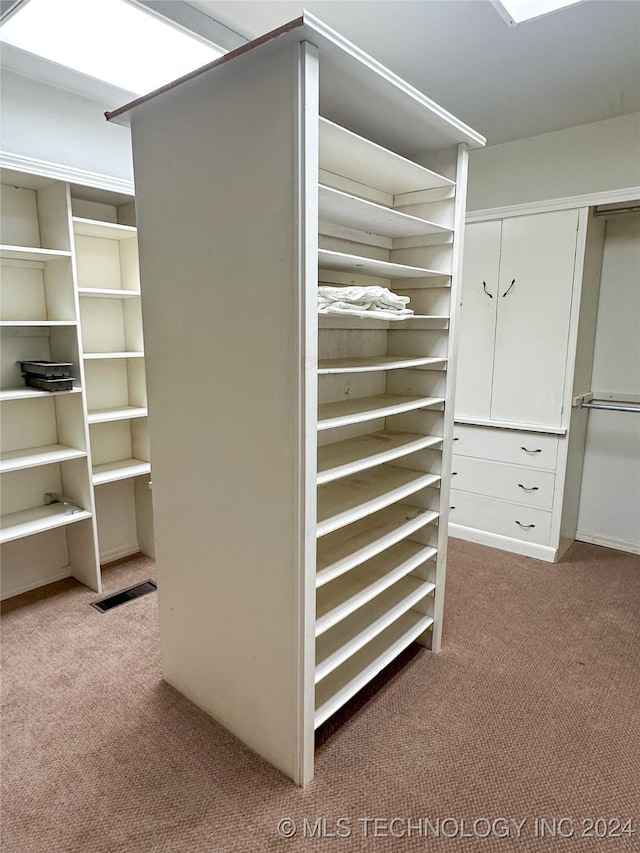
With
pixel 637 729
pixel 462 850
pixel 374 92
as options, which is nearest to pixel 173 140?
pixel 374 92

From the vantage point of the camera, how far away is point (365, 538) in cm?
193

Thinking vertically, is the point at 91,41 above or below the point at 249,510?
above

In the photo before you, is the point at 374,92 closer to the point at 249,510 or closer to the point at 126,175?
the point at 249,510

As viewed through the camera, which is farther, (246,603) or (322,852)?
(246,603)

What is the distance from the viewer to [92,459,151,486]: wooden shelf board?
2.74 metres

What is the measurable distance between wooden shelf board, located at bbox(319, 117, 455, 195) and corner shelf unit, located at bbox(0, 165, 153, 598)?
1404 millimetres

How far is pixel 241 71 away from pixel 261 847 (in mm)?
2128

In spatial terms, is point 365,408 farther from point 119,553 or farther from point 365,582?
point 119,553

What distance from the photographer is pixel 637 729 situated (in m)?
1.85

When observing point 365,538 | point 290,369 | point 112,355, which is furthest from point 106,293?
point 365,538

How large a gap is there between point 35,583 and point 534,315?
3332mm

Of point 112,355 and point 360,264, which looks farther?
point 112,355

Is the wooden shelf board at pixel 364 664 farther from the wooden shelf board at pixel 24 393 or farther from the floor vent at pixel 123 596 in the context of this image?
the wooden shelf board at pixel 24 393

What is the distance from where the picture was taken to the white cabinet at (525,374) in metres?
2.97
